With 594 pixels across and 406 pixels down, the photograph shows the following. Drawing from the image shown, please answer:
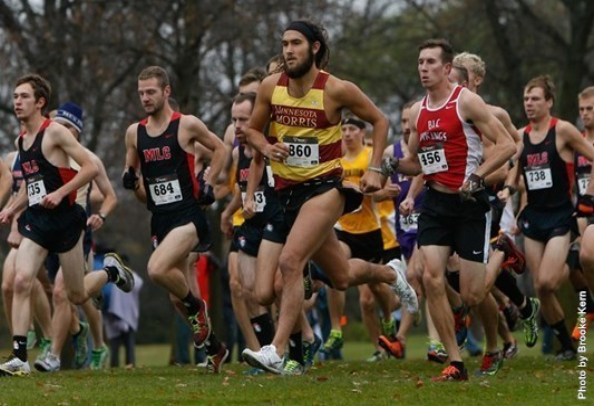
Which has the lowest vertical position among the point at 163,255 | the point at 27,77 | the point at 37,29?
the point at 163,255

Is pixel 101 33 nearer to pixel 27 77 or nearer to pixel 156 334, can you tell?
pixel 27 77

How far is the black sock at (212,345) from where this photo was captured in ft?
40.2

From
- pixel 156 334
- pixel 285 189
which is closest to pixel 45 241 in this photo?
pixel 285 189

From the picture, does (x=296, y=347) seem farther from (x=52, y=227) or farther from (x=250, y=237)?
(x=52, y=227)

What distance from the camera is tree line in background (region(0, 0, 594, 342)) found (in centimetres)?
2281

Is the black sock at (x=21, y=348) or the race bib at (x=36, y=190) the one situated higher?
the race bib at (x=36, y=190)

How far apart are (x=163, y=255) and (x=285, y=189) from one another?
1.42 metres

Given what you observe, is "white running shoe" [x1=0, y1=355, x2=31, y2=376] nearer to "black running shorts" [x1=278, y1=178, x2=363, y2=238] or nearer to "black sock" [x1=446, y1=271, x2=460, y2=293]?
"black running shorts" [x1=278, y1=178, x2=363, y2=238]

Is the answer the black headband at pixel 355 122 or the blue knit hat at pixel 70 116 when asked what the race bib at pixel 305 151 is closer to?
the blue knit hat at pixel 70 116

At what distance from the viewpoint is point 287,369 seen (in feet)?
36.5

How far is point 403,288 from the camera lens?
1387cm

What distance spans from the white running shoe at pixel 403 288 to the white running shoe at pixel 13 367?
149 inches

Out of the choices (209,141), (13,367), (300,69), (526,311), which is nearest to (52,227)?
(13,367)

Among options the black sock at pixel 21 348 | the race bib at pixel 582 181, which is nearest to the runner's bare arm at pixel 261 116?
the black sock at pixel 21 348
